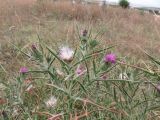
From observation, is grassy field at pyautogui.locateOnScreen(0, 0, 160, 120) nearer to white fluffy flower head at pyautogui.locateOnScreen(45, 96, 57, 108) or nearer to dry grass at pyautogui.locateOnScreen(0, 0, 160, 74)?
white fluffy flower head at pyautogui.locateOnScreen(45, 96, 57, 108)

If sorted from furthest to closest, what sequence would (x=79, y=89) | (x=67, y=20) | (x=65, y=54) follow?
(x=67, y=20)
(x=79, y=89)
(x=65, y=54)

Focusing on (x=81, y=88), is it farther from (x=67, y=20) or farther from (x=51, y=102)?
(x=67, y=20)

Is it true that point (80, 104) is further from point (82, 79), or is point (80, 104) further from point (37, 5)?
point (37, 5)

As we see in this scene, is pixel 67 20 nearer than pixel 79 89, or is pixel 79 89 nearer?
pixel 79 89

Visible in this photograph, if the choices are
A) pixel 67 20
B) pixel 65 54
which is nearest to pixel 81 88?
pixel 65 54

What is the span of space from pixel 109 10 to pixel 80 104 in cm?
908

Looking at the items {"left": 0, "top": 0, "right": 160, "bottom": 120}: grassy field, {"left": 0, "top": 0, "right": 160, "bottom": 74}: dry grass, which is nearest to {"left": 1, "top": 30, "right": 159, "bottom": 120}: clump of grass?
{"left": 0, "top": 0, "right": 160, "bottom": 120}: grassy field

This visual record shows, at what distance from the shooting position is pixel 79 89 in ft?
5.76

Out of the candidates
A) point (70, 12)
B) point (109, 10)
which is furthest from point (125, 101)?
point (109, 10)

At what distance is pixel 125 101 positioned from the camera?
1.77 m

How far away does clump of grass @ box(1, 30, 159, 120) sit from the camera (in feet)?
5.03

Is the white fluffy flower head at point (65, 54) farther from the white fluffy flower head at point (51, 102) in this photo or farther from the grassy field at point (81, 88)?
the white fluffy flower head at point (51, 102)

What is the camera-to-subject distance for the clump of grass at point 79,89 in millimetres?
1533

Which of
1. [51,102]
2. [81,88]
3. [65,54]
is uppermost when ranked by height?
[65,54]
